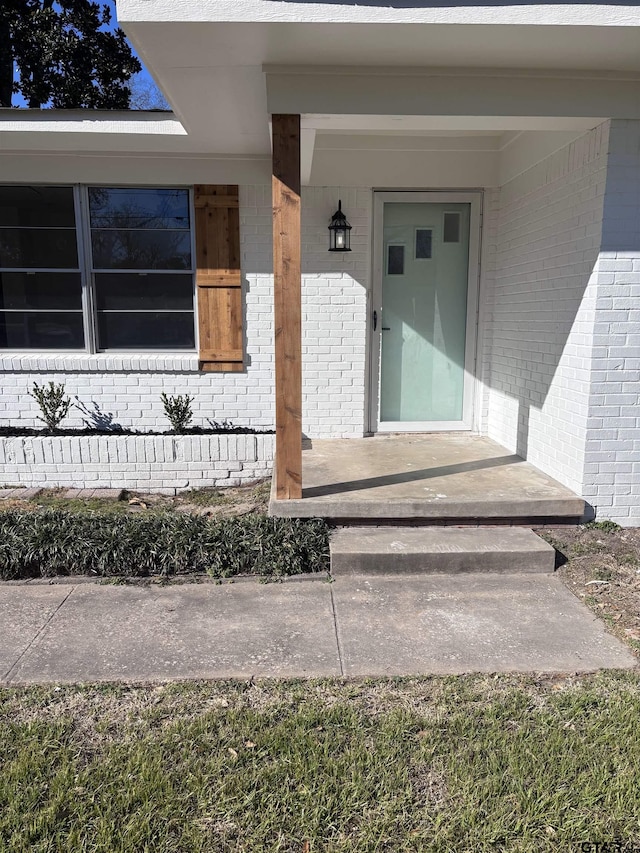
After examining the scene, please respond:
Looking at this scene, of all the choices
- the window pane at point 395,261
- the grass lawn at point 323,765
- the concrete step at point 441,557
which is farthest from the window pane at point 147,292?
the grass lawn at point 323,765

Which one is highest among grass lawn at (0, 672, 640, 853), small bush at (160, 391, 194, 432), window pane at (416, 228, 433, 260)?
window pane at (416, 228, 433, 260)

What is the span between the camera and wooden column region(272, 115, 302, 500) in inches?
146

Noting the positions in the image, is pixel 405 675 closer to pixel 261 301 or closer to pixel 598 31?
pixel 598 31

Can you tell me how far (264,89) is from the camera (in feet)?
13.0

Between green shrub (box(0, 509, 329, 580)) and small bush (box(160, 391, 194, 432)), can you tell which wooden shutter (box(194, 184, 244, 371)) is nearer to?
small bush (box(160, 391, 194, 432))

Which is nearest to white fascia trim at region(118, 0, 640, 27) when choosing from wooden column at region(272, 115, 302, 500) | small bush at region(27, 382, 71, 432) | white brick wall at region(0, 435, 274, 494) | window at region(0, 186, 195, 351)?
wooden column at region(272, 115, 302, 500)

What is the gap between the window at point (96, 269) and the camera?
593 cm

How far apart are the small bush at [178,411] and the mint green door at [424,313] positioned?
195 centimetres

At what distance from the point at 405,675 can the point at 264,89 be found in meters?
3.63

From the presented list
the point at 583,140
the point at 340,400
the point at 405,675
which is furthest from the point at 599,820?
the point at 340,400

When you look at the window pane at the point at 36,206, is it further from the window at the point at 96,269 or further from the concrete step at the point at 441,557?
the concrete step at the point at 441,557

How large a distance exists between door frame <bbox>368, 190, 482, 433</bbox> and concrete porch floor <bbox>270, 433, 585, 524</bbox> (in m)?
0.64

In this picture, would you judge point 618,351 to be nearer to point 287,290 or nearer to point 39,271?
point 287,290

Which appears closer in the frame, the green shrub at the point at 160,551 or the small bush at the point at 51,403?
the green shrub at the point at 160,551
